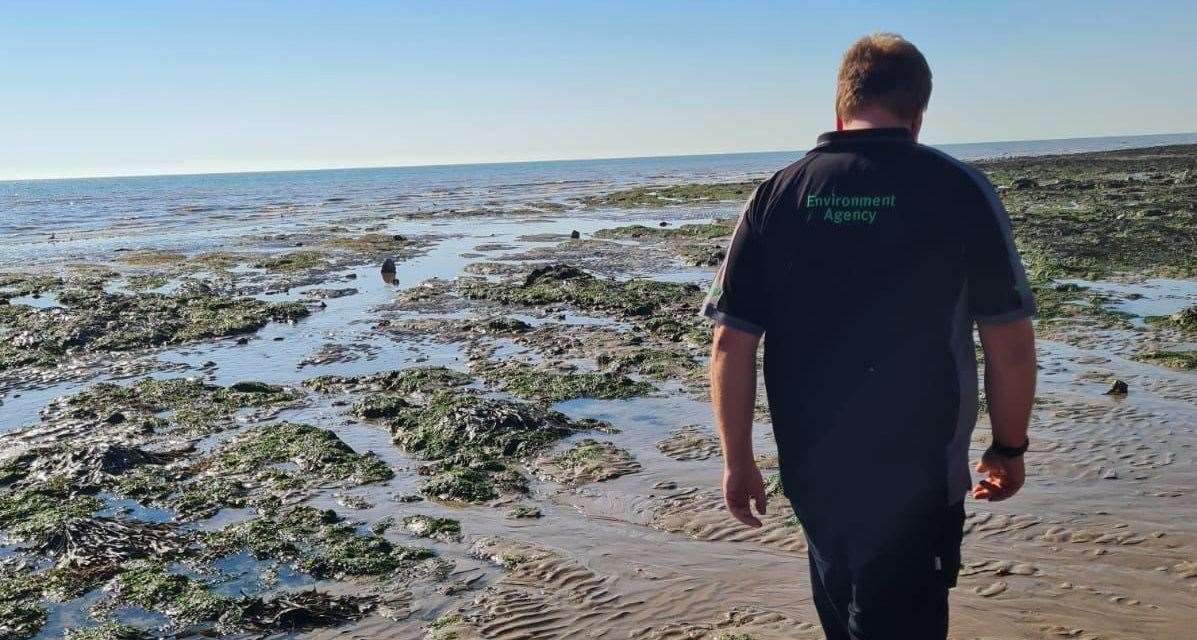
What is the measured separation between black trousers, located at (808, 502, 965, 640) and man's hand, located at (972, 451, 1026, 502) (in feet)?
0.84

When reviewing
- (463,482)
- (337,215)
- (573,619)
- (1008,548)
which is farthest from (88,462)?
(337,215)

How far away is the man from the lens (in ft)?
8.59

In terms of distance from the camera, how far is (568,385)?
36.6 feet

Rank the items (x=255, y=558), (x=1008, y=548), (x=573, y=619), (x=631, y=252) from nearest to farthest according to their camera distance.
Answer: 1. (x=573, y=619)
2. (x=1008, y=548)
3. (x=255, y=558)
4. (x=631, y=252)

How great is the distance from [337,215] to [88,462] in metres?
47.9

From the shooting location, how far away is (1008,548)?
19.9 ft

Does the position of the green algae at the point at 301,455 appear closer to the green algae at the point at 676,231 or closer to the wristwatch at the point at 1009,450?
the wristwatch at the point at 1009,450

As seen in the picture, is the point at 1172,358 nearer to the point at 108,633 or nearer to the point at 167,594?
the point at 167,594

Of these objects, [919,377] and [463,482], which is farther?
[463,482]

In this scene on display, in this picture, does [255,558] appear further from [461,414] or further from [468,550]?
[461,414]

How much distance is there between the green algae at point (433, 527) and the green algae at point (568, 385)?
147 inches

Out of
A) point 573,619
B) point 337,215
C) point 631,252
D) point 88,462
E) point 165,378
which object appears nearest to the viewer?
point 573,619

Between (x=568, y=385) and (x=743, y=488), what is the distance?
26.7ft

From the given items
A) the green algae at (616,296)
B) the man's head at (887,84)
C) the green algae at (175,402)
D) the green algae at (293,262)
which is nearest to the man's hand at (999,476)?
the man's head at (887,84)
